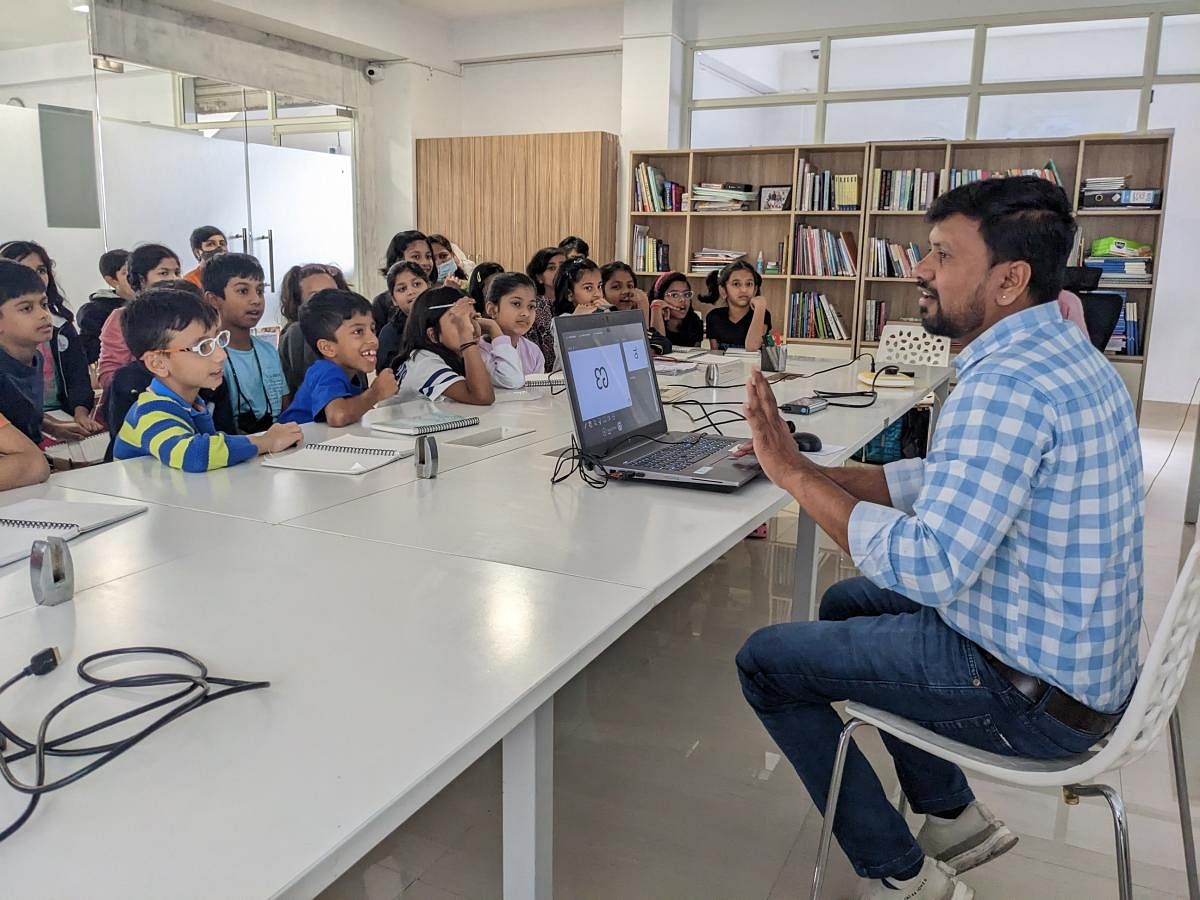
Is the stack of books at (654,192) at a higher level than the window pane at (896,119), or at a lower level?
lower

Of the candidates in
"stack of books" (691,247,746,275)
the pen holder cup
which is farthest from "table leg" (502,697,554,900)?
"stack of books" (691,247,746,275)

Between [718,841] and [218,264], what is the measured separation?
2460 millimetres

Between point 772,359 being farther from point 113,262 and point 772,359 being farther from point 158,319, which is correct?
point 113,262

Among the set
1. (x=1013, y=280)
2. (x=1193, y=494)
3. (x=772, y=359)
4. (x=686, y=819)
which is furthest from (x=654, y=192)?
(x=1013, y=280)

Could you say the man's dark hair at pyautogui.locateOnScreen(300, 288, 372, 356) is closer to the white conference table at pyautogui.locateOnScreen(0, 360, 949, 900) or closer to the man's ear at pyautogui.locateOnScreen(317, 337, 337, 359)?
the man's ear at pyautogui.locateOnScreen(317, 337, 337, 359)

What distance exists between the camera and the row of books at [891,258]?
21.2ft

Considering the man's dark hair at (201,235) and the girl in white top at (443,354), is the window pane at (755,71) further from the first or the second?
the girl in white top at (443,354)

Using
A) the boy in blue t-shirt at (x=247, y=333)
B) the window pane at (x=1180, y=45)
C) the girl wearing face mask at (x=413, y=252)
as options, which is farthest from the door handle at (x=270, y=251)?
the window pane at (x=1180, y=45)

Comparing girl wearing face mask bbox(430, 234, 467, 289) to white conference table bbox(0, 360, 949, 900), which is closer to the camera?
white conference table bbox(0, 360, 949, 900)

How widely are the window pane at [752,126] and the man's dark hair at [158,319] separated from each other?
5.73m

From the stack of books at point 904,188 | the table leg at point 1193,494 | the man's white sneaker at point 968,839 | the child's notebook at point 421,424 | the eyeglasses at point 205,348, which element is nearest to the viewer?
the man's white sneaker at point 968,839

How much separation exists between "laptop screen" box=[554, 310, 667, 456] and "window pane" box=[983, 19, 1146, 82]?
5284 millimetres

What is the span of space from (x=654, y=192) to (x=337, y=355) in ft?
15.4

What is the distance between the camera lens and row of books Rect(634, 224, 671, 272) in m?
7.22
